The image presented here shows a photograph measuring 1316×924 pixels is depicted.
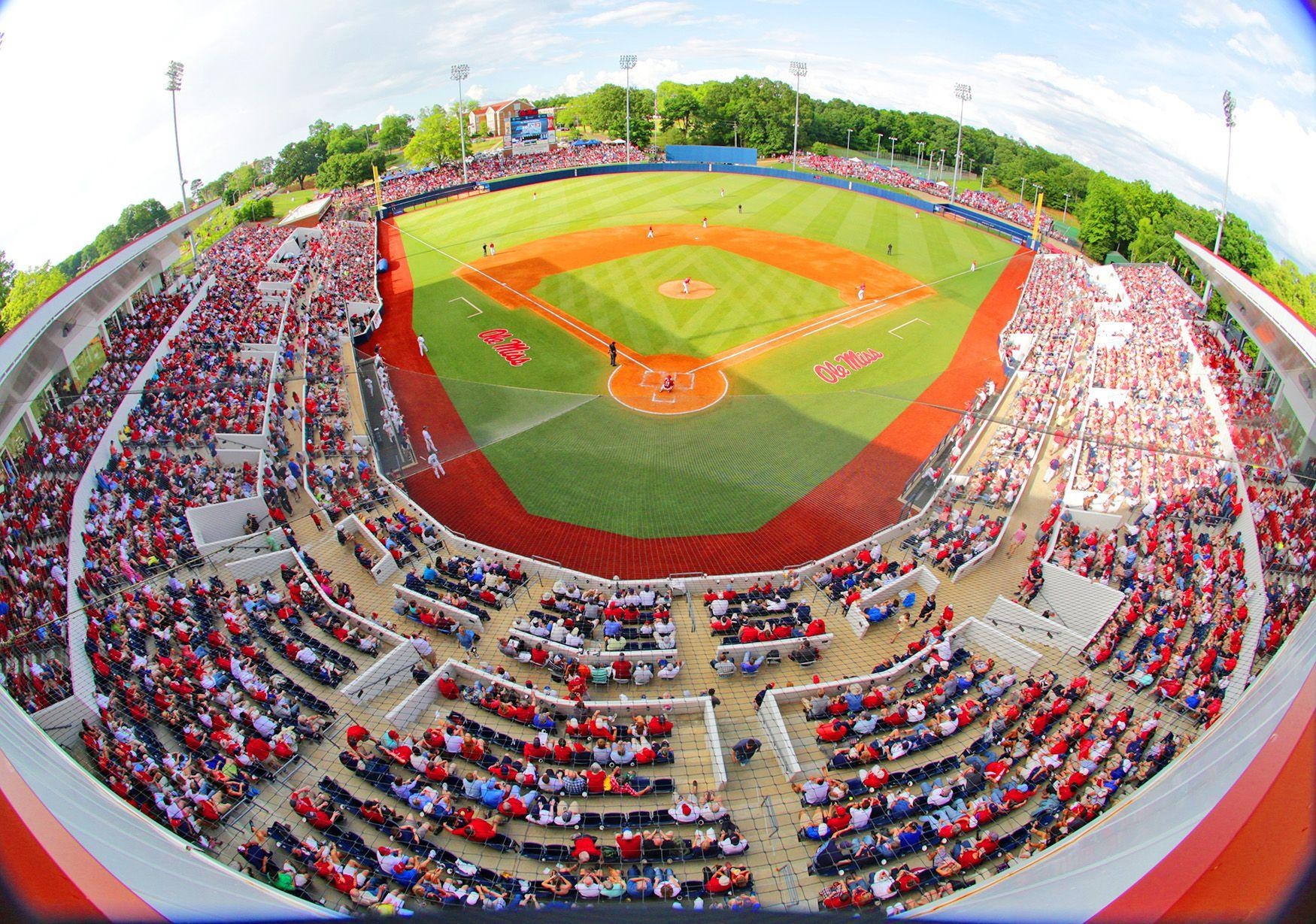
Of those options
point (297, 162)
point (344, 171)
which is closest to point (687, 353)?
point (344, 171)

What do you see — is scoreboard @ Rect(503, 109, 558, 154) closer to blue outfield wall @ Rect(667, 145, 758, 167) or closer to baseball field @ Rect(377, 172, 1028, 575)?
blue outfield wall @ Rect(667, 145, 758, 167)

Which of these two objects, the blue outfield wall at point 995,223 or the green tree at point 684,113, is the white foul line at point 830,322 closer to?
the blue outfield wall at point 995,223

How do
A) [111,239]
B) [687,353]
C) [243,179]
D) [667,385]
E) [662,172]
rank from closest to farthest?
[667,385] → [687,353] → [111,239] → [662,172] → [243,179]

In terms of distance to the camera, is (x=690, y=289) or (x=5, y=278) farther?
(x=690, y=289)

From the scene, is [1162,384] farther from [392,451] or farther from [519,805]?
[392,451]

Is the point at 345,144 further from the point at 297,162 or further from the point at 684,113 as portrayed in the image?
the point at 684,113

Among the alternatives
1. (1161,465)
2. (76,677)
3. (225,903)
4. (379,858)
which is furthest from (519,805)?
(1161,465)

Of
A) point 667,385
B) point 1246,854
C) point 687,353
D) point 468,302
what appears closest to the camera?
point 1246,854
